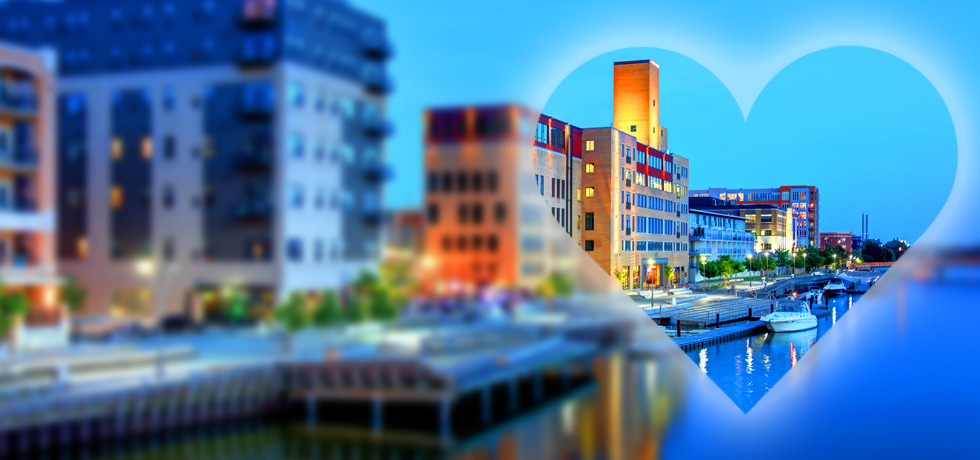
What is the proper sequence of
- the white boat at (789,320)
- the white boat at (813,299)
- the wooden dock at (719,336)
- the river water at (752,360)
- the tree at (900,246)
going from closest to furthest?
the tree at (900,246) < the river water at (752,360) < the wooden dock at (719,336) < the white boat at (789,320) < the white boat at (813,299)

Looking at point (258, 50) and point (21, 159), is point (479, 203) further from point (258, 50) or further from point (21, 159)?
point (21, 159)

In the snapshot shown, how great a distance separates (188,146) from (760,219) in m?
55.9

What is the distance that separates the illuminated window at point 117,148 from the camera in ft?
9.50

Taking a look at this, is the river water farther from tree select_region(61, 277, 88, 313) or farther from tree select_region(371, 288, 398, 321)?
tree select_region(61, 277, 88, 313)

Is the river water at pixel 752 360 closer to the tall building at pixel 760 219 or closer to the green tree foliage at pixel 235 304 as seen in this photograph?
the green tree foliage at pixel 235 304

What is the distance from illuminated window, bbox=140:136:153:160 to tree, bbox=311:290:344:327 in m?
0.86

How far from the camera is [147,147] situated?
2898 millimetres

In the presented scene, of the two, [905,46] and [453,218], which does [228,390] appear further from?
[905,46]

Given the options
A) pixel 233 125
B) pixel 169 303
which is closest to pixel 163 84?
pixel 233 125

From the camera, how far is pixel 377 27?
126 inches

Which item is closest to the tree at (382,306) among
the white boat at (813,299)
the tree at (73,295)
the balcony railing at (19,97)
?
the tree at (73,295)

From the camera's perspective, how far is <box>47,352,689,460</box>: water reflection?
10.5ft

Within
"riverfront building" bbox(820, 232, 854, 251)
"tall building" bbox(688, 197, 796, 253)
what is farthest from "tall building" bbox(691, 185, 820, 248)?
"riverfront building" bbox(820, 232, 854, 251)

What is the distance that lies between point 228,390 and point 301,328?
0.42m
